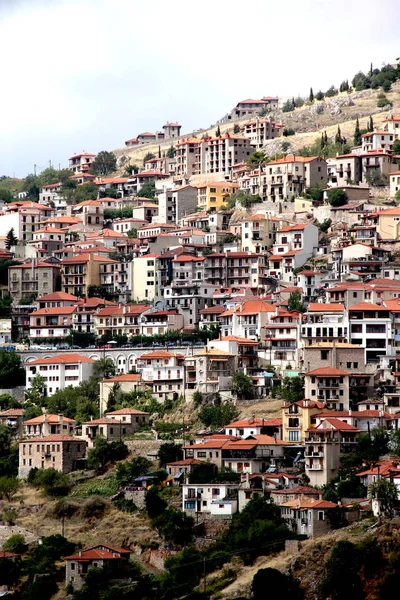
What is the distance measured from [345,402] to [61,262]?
1516 inches

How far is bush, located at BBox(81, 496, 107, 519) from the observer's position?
76562 mm

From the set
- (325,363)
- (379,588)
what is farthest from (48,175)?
(379,588)

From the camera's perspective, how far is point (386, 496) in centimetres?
6669

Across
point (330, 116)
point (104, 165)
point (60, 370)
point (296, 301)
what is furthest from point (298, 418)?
point (104, 165)

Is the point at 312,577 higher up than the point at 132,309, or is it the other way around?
the point at 132,309

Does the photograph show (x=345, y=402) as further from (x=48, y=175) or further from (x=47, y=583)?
(x=48, y=175)

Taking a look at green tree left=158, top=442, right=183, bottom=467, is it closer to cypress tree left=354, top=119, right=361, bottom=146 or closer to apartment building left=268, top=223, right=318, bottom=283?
apartment building left=268, top=223, right=318, bottom=283

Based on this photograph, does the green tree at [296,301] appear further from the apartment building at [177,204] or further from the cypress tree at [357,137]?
the cypress tree at [357,137]

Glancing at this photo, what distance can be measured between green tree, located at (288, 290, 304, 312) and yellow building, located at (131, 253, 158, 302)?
44.1 feet

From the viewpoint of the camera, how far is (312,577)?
2537 inches

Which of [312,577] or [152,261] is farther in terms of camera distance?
[152,261]

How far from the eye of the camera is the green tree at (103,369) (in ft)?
307

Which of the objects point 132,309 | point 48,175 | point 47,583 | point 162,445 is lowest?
point 47,583

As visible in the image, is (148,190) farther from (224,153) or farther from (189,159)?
(224,153)
